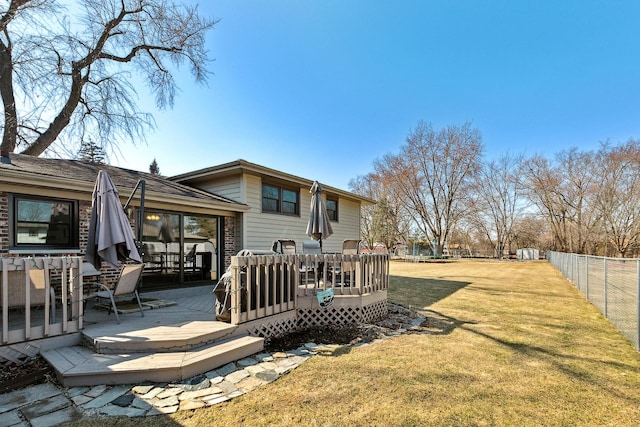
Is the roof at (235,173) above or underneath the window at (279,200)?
above

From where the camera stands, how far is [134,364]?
3082 millimetres

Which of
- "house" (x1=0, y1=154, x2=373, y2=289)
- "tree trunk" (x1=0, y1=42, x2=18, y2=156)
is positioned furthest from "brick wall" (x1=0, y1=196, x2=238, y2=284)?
"tree trunk" (x1=0, y1=42, x2=18, y2=156)

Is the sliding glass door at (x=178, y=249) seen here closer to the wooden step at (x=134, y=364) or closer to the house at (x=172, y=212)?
the house at (x=172, y=212)

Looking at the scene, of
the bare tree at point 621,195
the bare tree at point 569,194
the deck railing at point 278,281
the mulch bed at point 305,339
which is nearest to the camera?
the mulch bed at point 305,339

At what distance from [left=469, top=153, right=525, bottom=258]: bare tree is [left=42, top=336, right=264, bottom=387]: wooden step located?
3186cm

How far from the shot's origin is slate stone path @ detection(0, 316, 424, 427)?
2430 millimetres

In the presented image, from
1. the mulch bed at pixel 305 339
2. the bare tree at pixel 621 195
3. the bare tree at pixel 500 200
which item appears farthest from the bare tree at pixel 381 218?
the mulch bed at pixel 305 339

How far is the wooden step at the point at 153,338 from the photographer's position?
11.2 feet

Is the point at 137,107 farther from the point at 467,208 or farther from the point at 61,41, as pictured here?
the point at 467,208

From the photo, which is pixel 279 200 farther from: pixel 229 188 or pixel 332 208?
pixel 332 208

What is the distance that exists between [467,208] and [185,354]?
99.5 feet

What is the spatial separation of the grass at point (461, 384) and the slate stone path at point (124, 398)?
15cm

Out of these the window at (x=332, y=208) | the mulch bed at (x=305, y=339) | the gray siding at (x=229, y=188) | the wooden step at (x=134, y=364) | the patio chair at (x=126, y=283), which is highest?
the gray siding at (x=229, y=188)

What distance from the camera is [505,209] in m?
32.2
